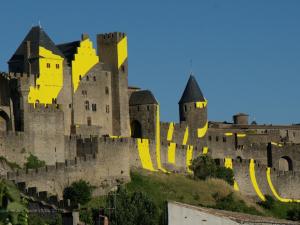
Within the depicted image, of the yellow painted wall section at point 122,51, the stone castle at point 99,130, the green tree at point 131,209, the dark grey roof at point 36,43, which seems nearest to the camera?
Result: the green tree at point 131,209

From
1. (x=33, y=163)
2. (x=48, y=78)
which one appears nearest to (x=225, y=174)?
(x=48, y=78)

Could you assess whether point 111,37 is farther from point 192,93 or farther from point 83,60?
point 192,93

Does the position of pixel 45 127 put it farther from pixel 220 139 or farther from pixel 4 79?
pixel 220 139

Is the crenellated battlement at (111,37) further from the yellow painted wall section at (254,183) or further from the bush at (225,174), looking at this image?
the yellow painted wall section at (254,183)

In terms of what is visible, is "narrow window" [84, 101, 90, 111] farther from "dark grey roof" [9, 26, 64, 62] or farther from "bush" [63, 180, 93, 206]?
"bush" [63, 180, 93, 206]

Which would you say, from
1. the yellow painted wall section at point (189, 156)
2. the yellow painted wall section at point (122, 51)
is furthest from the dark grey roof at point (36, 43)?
the yellow painted wall section at point (189, 156)

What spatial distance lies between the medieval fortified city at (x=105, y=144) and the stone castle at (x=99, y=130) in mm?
67

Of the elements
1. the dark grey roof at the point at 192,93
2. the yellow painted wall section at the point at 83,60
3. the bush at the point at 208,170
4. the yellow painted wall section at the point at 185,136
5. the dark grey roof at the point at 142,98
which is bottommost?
the bush at the point at 208,170

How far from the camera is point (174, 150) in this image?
55.1 metres

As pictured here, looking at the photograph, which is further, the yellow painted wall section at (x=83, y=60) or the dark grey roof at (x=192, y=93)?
the dark grey roof at (x=192, y=93)

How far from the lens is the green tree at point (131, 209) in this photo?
114ft

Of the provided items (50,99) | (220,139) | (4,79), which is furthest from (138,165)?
(220,139)

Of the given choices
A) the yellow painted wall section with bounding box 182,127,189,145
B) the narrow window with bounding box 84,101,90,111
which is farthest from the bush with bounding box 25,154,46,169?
the yellow painted wall section with bounding box 182,127,189,145

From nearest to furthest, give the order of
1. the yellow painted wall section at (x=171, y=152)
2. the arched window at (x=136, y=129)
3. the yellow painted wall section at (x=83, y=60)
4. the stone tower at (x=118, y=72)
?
the yellow painted wall section at (x=83, y=60), the stone tower at (x=118, y=72), the yellow painted wall section at (x=171, y=152), the arched window at (x=136, y=129)
